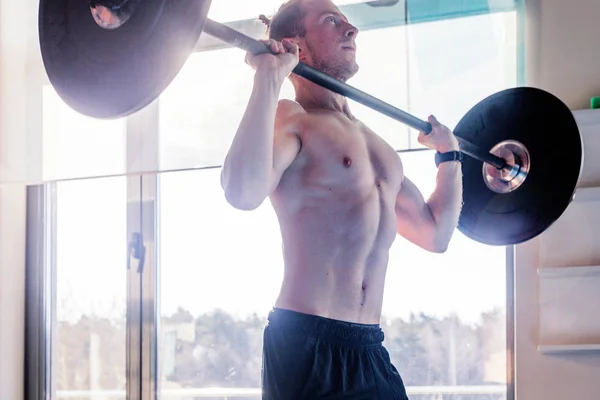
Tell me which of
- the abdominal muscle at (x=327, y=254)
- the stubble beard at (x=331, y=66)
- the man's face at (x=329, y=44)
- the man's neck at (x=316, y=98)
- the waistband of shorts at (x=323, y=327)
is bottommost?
the waistband of shorts at (x=323, y=327)

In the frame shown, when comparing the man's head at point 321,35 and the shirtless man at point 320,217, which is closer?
the shirtless man at point 320,217

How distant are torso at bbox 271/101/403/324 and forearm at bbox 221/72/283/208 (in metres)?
0.18

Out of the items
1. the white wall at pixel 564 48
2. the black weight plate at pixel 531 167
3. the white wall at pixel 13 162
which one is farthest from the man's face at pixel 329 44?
the white wall at pixel 13 162

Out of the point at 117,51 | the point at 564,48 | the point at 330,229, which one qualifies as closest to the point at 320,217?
the point at 330,229

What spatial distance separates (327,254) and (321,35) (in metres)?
0.53

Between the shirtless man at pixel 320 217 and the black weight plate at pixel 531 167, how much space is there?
1.33 ft

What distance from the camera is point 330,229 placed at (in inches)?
62.1

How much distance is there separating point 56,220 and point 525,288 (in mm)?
1957

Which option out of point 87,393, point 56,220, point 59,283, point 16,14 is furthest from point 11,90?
point 87,393

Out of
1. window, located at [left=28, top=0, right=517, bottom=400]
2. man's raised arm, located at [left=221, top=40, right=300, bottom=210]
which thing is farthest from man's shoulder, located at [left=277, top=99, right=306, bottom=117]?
window, located at [left=28, top=0, right=517, bottom=400]

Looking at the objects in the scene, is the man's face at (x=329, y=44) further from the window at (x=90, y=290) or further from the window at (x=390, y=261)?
the window at (x=90, y=290)

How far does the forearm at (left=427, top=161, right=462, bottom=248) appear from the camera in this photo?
6.13ft

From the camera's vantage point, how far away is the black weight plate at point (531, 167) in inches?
78.9

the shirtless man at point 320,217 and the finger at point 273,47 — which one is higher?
the finger at point 273,47
